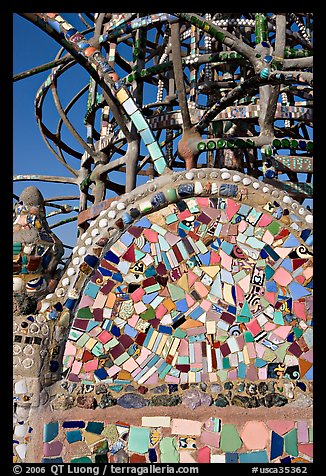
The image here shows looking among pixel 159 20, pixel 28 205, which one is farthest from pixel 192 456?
pixel 159 20

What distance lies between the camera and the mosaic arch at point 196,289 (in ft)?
10.2

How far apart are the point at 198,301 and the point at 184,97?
5.99ft

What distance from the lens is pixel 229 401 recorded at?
9.96 feet

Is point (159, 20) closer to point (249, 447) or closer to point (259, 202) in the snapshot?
point (259, 202)

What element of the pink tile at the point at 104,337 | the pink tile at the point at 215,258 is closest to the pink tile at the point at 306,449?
the pink tile at the point at 215,258

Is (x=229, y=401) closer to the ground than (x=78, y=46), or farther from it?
closer to the ground

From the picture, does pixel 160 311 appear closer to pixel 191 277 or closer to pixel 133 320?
pixel 133 320

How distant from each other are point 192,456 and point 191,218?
1.39 metres

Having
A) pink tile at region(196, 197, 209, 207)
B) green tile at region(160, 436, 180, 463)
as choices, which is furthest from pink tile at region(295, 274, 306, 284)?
green tile at region(160, 436, 180, 463)

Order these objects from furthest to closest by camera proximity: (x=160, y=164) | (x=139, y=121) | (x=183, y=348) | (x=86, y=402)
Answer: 1. (x=139, y=121)
2. (x=160, y=164)
3. (x=183, y=348)
4. (x=86, y=402)

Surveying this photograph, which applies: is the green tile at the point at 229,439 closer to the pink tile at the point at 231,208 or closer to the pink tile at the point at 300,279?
the pink tile at the point at 300,279

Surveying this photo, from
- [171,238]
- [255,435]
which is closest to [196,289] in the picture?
[171,238]

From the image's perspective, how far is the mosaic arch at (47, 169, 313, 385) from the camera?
3100 millimetres

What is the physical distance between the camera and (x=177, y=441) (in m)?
2.95
